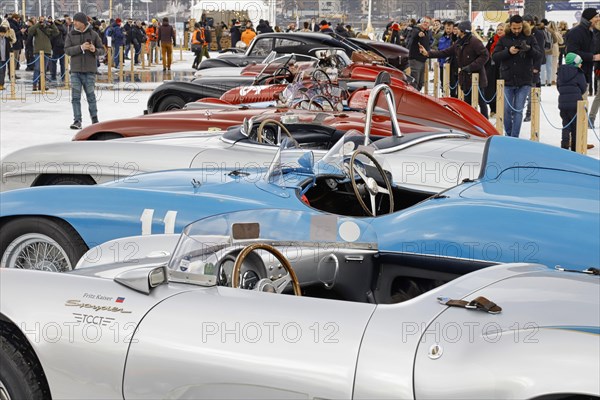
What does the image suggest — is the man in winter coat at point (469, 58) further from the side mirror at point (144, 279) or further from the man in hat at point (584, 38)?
the side mirror at point (144, 279)

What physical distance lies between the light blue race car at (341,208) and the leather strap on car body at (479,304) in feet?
5.83

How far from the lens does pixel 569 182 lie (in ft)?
20.9

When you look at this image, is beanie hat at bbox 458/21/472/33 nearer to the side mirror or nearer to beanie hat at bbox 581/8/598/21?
beanie hat at bbox 581/8/598/21

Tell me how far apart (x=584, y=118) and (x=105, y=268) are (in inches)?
342

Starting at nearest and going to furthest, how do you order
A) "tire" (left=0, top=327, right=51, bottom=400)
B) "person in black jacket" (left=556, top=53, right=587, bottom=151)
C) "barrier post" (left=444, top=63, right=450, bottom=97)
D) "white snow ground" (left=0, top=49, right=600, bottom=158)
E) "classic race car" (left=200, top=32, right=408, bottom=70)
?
"tire" (left=0, top=327, right=51, bottom=400), "person in black jacket" (left=556, top=53, right=587, bottom=151), "white snow ground" (left=0, top=49, right=600, bottom=158), "barrier post" (left=444, top=63, right=450, bottom=97), "classic race car" (left=200, top=32, right=408, bottom=70)

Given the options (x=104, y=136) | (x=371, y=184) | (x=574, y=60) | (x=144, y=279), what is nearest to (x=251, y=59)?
(x=574, y=60)

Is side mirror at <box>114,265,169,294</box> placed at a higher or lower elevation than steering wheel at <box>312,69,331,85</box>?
lower

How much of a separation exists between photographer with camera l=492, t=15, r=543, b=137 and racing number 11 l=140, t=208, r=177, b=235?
331 inches

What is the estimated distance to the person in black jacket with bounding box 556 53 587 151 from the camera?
40.7ft

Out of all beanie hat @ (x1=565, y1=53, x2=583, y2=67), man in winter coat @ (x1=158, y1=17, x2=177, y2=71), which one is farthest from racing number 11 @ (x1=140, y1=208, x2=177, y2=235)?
man in winter coat @ (x1=158, y1=17, x2=177, y2=71)

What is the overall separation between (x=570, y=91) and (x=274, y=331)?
1029 centimetres

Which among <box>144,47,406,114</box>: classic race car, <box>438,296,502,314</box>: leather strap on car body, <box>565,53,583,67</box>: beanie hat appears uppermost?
<box>565,53,583,67</box>: beanie hat

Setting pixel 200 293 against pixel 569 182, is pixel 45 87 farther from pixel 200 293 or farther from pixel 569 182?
pixel 200 293

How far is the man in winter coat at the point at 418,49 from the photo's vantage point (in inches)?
780
